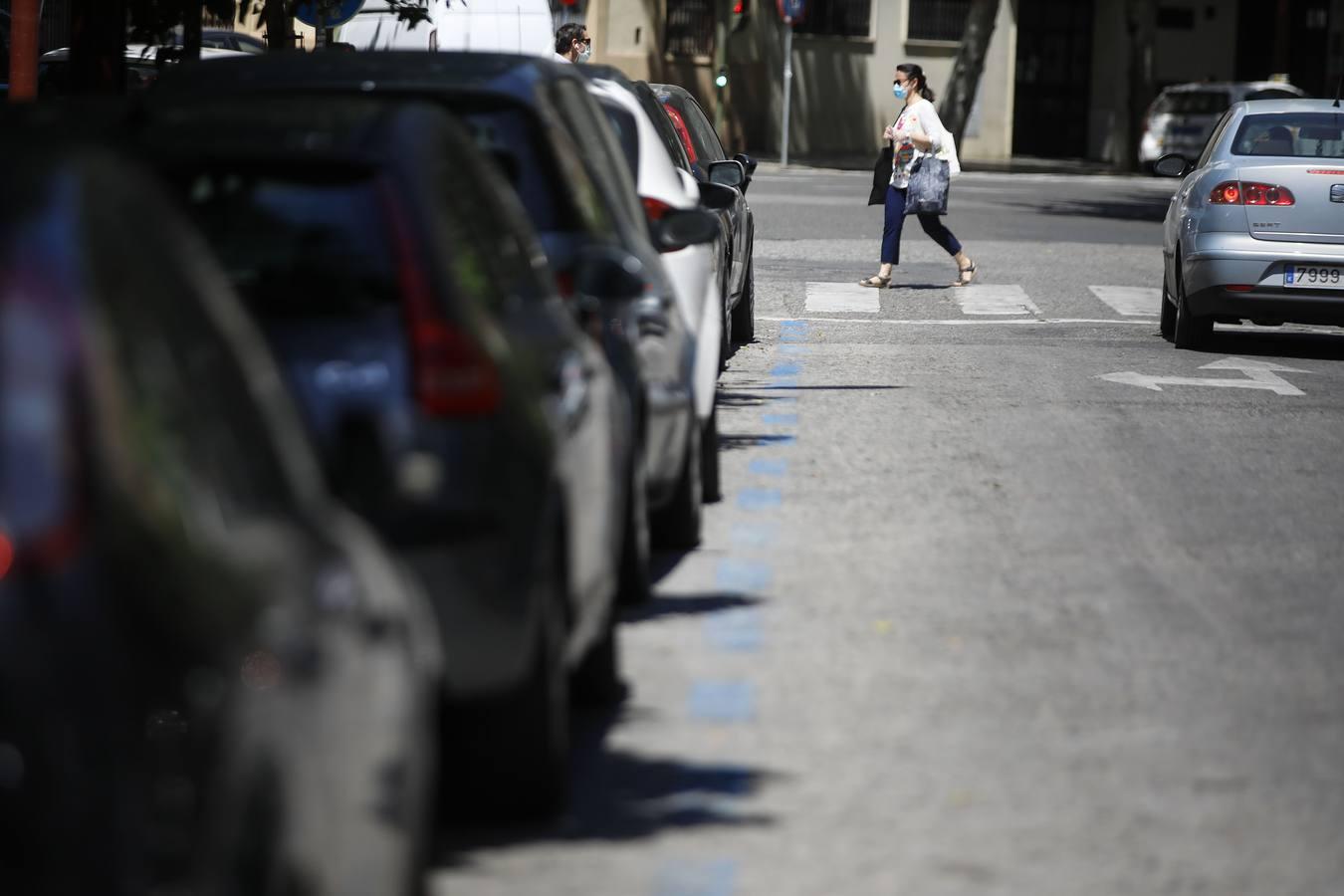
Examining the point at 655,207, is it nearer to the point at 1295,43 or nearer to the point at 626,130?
the point at 626,130

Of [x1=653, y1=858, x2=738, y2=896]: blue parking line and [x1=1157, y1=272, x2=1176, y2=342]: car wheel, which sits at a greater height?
[x1=653, y1=858, x2=738, y2=896]: blue parking line

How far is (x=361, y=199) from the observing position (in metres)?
5.12

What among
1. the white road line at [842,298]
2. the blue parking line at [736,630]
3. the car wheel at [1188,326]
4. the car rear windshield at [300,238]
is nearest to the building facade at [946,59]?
the white road line at [842,298]

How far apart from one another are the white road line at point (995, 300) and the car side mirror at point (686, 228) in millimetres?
10009

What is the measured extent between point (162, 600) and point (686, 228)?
6.16 meters

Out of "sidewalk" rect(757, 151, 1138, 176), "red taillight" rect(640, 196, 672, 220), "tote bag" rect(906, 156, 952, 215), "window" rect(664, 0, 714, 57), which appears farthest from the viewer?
"window" rect(664, 0, 714, 57)

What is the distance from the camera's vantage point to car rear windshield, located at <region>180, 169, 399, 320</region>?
504 cm

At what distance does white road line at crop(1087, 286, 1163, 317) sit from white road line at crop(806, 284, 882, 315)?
6.24 feet

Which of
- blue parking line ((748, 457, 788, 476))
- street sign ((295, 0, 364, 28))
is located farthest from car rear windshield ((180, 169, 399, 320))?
street sign ((295, 0, 364, 28))

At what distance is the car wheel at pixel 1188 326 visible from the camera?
53.4 feet

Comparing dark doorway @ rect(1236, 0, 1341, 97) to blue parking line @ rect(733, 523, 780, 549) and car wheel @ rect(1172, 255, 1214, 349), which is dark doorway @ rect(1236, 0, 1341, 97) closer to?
car wheel @ rect(1172, 255, 1214, 349)

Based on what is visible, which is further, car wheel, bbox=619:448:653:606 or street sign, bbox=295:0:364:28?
street sign, bbox=295:0:364:28

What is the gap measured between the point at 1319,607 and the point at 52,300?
5.70m

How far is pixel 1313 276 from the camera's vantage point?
1573cm
